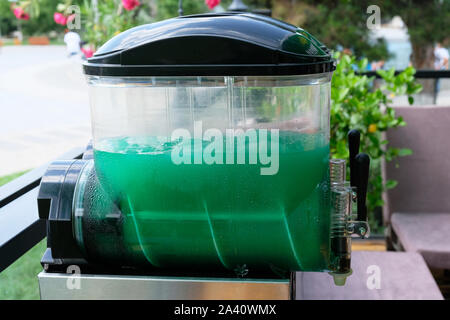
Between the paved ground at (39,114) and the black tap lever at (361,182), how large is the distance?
5.22 ft

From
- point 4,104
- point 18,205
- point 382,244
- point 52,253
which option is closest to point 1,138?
point 4,104

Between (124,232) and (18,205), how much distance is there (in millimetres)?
399

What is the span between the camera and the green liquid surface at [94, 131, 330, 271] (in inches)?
25.1

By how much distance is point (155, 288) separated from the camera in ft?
2.20

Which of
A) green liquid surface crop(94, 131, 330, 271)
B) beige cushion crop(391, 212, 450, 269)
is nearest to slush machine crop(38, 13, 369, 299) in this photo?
green liquid surface crop(94, 131, 330, 271)

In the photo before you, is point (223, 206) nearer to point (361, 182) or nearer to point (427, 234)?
point (361, 182)

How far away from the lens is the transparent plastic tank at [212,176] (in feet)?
2.09

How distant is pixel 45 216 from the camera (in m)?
0.69

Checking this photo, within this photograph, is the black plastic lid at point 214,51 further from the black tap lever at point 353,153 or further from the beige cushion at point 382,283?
the beige cushion at point 382,283

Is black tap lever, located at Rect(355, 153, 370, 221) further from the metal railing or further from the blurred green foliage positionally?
the blurred green foliage

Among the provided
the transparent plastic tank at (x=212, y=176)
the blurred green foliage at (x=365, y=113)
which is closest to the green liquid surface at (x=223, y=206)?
the transparent plastic tank at (x=212, y=176)

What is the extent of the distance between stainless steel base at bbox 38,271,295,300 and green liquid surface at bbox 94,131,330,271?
0.03 m

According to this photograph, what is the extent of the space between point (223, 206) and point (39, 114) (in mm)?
6443

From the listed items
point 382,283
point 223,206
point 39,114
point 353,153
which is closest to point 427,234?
point 382,283
